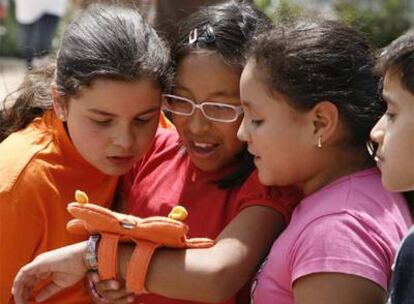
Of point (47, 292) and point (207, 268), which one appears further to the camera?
point (47, 292)

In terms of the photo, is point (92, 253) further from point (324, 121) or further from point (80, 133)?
point (324, 121)

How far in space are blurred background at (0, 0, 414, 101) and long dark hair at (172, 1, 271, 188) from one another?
0.09 meters

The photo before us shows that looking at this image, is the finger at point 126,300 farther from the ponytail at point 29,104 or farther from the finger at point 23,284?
the ponytail at point 29,104

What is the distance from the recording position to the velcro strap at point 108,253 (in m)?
2.23

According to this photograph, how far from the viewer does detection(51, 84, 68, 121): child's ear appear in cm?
259

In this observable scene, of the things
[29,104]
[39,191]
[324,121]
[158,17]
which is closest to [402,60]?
[324,121]

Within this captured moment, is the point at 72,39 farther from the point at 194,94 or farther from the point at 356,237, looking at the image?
the point at 356,237

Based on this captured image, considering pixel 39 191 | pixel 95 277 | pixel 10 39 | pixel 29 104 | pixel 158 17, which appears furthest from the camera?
pixel 10 39

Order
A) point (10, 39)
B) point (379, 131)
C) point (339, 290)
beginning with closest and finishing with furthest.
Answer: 1. point (339, 290)
2. point (379, 131)
3. point (10, 39)

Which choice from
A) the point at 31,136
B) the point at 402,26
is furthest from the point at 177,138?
the point at 402,26

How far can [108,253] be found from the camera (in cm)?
223

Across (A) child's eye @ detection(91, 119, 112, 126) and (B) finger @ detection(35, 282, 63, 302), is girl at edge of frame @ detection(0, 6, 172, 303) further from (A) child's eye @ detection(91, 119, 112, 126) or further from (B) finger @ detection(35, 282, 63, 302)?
(B) finger @ detection(35, 282, 63, 302)

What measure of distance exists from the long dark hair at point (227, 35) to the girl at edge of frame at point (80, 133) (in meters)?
0.08

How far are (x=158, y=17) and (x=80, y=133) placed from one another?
3.29 feet
